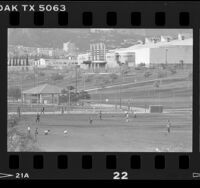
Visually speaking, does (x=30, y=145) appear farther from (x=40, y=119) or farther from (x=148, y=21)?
(x=148, y=21)

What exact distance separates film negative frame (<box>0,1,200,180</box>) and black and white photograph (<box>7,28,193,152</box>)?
0.45ft

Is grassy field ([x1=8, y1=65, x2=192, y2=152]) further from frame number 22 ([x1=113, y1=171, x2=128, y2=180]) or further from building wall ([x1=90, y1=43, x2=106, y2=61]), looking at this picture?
frame number 22 ([x1=113, y1=171, x2=128, y2=180])

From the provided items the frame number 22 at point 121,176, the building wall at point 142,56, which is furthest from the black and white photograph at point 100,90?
the frame number 22 at point 121,176

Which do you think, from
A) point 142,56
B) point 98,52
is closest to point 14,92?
point 98,52

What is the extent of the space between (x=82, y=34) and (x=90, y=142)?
7.97 ft

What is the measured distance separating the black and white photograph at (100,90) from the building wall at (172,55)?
0.07 feet

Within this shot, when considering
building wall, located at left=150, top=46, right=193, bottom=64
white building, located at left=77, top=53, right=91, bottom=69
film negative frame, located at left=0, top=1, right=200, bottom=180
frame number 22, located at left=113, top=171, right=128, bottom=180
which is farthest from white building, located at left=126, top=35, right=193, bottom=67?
frame number 22, located at left=113, top=171, right=128, bottom=180

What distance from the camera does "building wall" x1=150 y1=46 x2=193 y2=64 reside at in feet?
152

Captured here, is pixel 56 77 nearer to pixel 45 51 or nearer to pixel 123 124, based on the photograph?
pixel 45 51

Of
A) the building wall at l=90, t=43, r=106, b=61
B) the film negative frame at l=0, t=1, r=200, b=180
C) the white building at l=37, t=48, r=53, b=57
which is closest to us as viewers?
the film negative frame at l=0, t=1, r=200, b=180

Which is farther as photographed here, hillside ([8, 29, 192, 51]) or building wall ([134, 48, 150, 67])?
building wall ([134, 48, 150, 67])

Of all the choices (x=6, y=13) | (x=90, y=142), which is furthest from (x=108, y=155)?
(x=6, y=13)

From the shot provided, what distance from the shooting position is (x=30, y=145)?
153 feet

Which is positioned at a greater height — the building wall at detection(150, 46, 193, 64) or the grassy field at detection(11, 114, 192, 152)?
the building wall at detection(150, 46, 193, 64)
